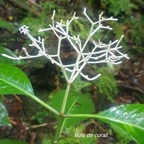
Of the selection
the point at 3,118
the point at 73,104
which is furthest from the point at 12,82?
the point at 73,104

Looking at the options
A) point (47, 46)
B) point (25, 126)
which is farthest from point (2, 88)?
point (47, 46)

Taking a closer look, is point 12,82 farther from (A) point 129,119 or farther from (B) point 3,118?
(A) point 129,119

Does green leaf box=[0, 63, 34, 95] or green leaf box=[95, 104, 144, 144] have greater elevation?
green leaf box=[0, 63, 34, 95]

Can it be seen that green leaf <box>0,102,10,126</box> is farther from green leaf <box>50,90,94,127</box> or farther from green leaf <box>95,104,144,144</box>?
green leaf <box>95,104,144,144</box>

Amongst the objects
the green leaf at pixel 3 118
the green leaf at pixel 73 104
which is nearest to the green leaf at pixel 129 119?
the green leaf at pixel 73 104

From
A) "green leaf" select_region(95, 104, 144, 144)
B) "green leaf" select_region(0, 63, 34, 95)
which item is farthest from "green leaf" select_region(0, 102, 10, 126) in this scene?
"green leaf" select_region(95, 104, 144, 144)

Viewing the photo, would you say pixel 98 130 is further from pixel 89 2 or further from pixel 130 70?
pixel 89 2
